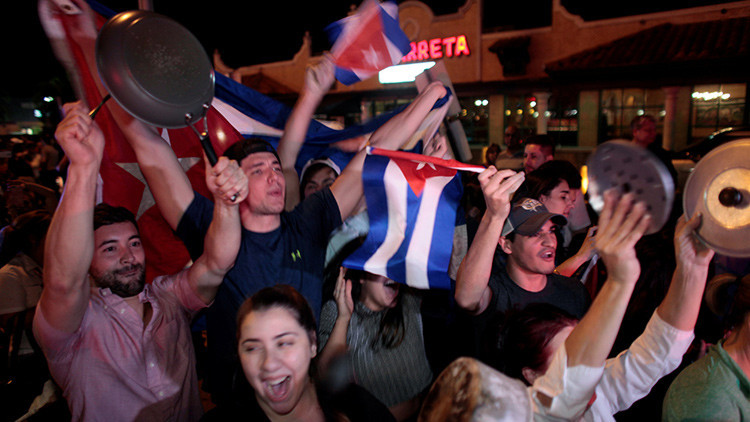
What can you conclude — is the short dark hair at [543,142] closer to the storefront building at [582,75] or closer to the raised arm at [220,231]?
the raised arm at [220,231]

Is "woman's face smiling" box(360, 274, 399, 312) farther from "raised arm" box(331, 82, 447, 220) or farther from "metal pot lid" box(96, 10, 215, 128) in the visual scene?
"metal pot lid" box(96, 10, 215, 128)

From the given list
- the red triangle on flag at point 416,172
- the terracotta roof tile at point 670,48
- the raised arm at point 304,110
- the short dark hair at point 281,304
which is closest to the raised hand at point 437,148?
the red triangle on flag at point 416,172

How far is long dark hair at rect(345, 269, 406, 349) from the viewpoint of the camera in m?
2.47

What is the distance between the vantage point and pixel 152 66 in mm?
1812

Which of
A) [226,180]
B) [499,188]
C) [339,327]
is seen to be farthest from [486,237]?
[226,180]

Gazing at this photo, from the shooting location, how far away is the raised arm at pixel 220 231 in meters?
1.87

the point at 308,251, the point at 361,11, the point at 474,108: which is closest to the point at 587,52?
the point at 474,108

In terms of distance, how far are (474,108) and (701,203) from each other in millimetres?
18903

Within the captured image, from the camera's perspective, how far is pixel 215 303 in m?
2.44

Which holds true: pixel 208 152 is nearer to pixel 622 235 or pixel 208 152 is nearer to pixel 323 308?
pixel 323 308

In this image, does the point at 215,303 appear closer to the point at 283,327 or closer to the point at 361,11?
the point at 283,327

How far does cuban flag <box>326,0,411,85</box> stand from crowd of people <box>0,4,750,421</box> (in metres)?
0.13

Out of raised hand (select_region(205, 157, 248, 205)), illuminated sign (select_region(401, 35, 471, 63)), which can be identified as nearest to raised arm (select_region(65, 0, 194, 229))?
raised hand (select_region(205, 157, 248, 205))

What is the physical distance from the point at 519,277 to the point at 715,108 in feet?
53.8
